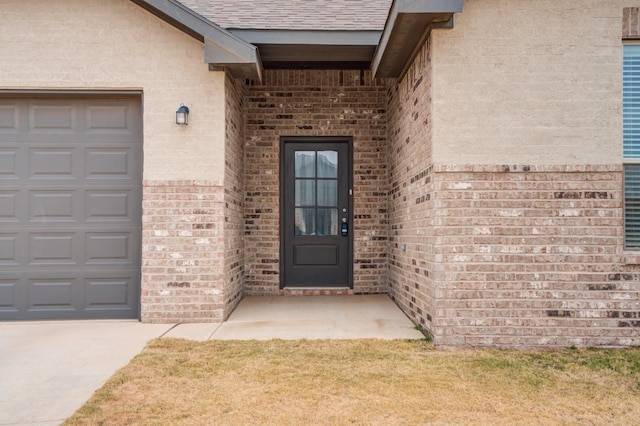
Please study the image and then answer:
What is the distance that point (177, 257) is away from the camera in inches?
195

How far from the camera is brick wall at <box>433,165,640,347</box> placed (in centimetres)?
403

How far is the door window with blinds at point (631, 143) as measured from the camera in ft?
13.5

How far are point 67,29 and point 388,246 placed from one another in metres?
4.78

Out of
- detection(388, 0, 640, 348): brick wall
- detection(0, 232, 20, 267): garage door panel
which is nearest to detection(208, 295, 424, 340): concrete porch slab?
detection(388, 0, 640, 348): brick wall

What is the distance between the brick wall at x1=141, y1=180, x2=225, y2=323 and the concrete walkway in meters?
0.20

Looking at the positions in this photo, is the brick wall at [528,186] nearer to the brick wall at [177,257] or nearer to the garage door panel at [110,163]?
the brick wall at [177,257]

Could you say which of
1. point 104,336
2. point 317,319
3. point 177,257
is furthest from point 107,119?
point 317,319

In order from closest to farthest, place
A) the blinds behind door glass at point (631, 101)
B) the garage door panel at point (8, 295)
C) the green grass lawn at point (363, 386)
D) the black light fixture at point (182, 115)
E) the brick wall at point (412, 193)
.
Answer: the green grass lawn at point (363, 386) < the blinds behind door glass at point (631, 101) < the brick wall at point (412, 193) < the black light fixture at point (182, 115) < the garage door panel at point (8, 295)

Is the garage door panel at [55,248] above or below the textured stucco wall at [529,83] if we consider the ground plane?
below

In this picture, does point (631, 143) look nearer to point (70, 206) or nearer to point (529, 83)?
point (529, 83)

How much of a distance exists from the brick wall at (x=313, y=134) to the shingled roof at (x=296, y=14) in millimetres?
990

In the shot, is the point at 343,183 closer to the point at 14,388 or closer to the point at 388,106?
the point at 388,106

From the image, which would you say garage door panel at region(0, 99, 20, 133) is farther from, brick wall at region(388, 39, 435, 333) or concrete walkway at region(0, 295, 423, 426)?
brick wall at region(388, 39, 435, 333)

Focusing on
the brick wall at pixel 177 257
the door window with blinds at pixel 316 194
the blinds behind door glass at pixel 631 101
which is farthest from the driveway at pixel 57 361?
the blinds behind door glass at pixel 631 101
